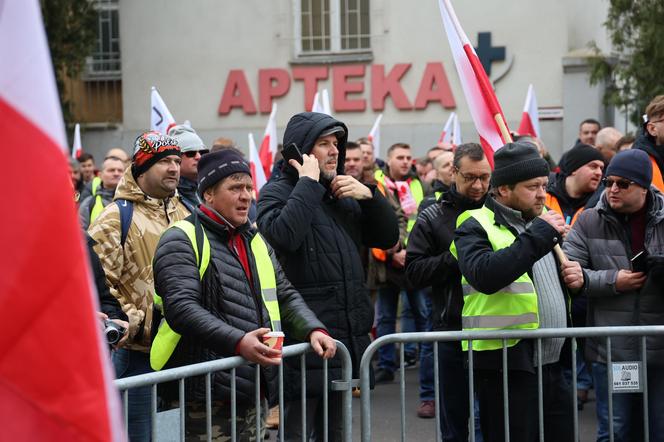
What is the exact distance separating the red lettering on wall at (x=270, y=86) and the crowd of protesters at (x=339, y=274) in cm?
1418

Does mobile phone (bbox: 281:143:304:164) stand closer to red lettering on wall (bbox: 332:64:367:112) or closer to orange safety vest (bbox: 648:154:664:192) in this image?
orange safety vest (bbox: 648:154:664:192)

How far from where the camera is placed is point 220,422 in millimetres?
4625

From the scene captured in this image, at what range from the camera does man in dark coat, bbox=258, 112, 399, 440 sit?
5.22m

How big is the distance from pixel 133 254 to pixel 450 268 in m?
1.70

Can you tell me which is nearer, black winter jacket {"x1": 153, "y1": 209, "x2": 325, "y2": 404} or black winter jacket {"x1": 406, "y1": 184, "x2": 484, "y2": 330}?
black winter jacket {"x1": 153, "y1": 209, "x2": 325, "y2": 404}

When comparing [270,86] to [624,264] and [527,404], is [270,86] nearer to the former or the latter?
[624,264]

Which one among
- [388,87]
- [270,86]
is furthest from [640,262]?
[270,86]

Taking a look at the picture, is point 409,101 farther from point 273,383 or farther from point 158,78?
point 273,383

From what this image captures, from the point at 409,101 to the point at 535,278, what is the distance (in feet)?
49.0

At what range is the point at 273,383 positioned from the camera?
15.6 feet

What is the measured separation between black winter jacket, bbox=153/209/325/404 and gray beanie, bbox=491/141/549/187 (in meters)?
1.11

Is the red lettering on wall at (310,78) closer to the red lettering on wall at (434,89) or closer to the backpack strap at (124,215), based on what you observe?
the red lettering on wall at (434,89)

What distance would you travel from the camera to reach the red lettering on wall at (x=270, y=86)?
67.4 feet

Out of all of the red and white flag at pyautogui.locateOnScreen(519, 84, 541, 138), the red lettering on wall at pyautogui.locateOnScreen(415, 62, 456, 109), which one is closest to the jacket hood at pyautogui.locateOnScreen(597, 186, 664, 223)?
the red and white flag at pyautogui.locateOnScreen(519, 84, 541, 138)
